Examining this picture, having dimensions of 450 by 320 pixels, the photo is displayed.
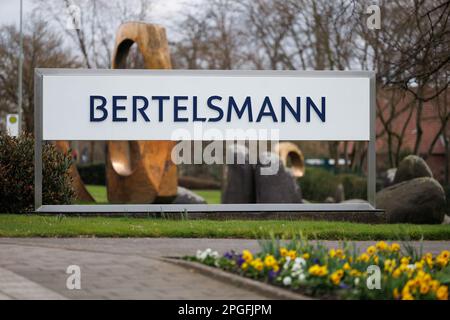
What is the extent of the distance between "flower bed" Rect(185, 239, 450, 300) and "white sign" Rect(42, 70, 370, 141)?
22.7 ft

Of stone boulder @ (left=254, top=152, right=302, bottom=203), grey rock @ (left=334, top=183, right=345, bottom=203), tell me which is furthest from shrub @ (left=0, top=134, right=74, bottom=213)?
grey rock @ (left=334, top=183, right=345, bottom=203)

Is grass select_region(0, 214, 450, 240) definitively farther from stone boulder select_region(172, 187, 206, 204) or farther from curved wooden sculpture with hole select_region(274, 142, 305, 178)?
curved wooden sculpture with hole select_region(274, 142, 305, 178)

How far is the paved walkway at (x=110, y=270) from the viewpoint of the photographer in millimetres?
8484

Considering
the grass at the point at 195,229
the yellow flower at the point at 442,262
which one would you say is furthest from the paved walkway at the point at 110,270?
the yellow flower at the point at 442,262

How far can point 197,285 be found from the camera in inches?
350

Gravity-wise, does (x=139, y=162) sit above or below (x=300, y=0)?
below

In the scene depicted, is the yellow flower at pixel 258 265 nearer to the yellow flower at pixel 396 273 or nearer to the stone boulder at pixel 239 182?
the yellow flower at pixel 396 273

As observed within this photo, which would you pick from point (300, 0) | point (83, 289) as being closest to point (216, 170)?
point (300, 0)

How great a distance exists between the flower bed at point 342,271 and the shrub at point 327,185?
2330 cm

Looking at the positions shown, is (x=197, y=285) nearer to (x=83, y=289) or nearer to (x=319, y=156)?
(x=83, y=289)

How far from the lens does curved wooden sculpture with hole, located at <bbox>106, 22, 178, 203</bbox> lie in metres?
23.2

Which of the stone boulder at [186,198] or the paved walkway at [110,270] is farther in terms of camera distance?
the stone boulder at [186,198]

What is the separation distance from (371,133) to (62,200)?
6148 millimetres
